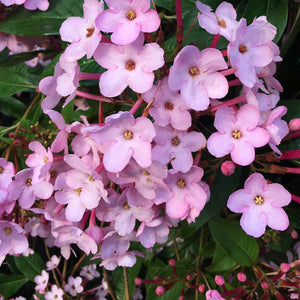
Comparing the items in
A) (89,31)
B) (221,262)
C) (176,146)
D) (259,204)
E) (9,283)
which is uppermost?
(89,31)

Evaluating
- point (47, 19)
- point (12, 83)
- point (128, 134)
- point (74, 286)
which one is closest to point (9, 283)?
point (74, 286)

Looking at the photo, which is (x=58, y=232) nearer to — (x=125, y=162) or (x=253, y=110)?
(x=125, y=162)

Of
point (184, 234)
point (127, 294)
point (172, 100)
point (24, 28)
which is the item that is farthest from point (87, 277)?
point (172, 100)

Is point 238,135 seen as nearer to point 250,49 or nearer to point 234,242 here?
point 250,49

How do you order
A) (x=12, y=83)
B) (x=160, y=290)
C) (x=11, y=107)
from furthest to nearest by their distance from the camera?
(x=11, y=107) < (x=12, y=83) < (x=160, y=290)

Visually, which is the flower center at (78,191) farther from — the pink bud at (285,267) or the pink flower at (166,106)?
the pink bud at (285,267)

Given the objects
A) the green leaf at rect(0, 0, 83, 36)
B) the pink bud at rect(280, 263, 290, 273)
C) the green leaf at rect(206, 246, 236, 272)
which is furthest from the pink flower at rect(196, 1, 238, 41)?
the green leaf at rect(206, 246, 236, 272)
